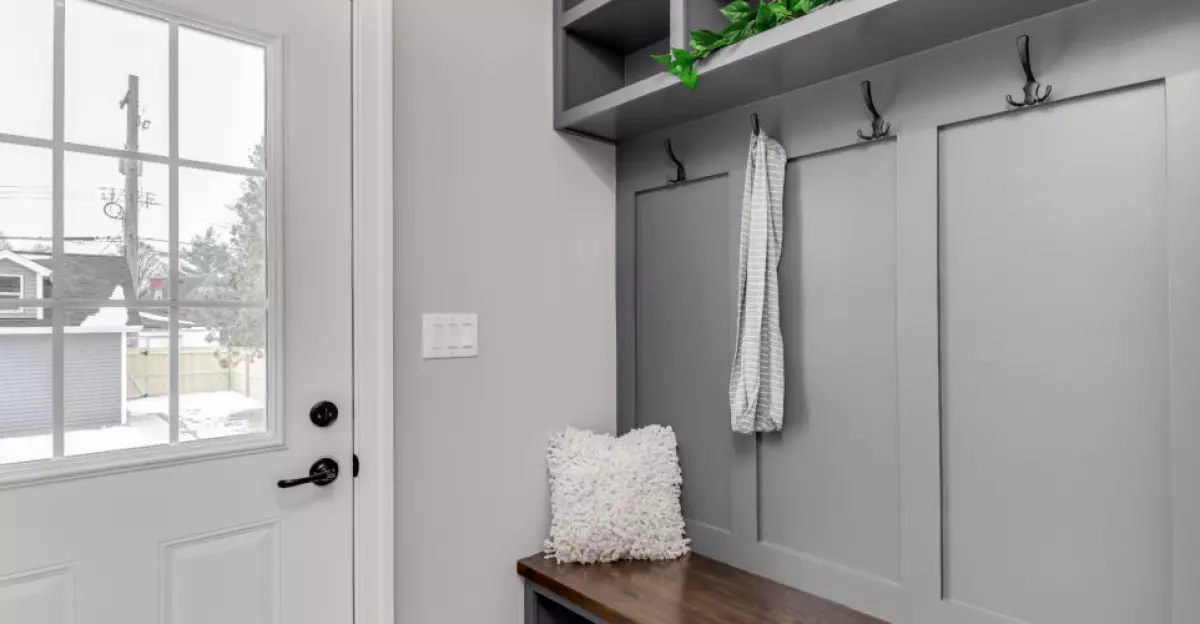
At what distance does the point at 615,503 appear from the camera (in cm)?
164

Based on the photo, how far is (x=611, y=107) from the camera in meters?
1.63

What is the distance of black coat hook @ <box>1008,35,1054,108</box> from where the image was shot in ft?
3.79

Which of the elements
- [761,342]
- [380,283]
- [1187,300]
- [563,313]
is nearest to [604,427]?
[563,313]

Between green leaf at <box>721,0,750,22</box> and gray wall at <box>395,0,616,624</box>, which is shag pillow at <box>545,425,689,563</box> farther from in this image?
green leaf at <box>721,0,750,22</box>

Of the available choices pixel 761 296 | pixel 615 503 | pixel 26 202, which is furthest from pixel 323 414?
pixel 761 296

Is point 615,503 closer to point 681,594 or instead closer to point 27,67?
point 681,594

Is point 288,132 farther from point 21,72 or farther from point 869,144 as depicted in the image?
point 869,144

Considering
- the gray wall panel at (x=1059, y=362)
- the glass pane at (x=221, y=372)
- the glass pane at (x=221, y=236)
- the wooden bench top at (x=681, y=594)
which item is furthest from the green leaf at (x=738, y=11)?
the wooden bench top at (x=681, y=594)

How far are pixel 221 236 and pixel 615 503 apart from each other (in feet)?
3.56

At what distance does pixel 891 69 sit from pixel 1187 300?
2.24ft

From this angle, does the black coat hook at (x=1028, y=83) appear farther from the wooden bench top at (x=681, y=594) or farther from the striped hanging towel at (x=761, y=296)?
the wooden bench top at (x=681, y=594)

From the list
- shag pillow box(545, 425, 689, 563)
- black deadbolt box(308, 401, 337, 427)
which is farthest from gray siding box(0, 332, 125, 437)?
shag pillow box(545, 425, 689, 563)

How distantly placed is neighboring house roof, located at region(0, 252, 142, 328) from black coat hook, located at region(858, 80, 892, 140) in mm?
1501

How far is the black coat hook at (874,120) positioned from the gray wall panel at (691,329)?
0.41m
